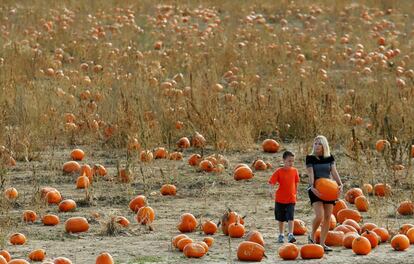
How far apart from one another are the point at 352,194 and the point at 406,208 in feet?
2.21

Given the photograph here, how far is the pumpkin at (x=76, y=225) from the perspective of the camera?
30.1 feet

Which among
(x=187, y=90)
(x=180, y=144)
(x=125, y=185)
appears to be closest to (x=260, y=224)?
(x=125, y=185)

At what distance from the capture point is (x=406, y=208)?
381 inches

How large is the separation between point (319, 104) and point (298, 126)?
0.64 meters

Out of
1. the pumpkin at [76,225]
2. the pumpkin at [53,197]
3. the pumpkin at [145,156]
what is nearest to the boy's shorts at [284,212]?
the pumpkin at [76,225]

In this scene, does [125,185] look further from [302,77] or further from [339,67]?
[339,67]

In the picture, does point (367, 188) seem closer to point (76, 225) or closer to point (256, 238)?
point (256, 238)

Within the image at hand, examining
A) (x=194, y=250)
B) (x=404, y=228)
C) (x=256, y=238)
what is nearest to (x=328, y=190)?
(x=256, y=238)

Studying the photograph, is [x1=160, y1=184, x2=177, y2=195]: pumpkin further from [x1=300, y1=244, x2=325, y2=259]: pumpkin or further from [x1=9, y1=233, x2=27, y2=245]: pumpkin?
[x1=300, y1=244, x2=325, y2=259]: pumpkin

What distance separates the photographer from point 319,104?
45.9 feet

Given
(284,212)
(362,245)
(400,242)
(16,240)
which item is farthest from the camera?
(284,212)

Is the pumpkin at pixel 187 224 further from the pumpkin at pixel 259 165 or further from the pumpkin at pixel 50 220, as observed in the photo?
the pumpkin at pixel 259 165

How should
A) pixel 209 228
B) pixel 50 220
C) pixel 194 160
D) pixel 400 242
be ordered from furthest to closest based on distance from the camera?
pixel 194 160, pixel 50 220, pixel 209 228, pixel 400 242

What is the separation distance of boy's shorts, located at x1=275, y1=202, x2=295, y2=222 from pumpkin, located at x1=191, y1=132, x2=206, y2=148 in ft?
12.1
